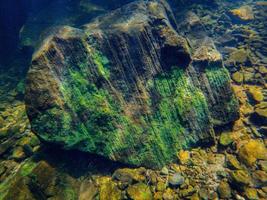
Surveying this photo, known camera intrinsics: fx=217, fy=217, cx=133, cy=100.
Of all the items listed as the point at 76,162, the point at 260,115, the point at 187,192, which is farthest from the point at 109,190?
the point at 260,115

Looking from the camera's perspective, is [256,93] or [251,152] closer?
[251,152]

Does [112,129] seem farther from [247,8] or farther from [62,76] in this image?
[247,8]

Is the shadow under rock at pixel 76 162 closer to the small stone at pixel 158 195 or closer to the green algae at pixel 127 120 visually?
the green algae at pixel 127 120

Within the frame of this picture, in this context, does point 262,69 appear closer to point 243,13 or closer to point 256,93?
point 256,93

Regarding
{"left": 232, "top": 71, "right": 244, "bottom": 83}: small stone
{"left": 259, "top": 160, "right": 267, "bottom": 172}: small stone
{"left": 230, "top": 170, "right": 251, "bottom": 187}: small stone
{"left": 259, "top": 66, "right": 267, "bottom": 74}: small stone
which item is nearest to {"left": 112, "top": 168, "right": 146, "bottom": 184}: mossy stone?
{"left": 230, "top": 170, "right": 251, "bottom": 187}: small stone

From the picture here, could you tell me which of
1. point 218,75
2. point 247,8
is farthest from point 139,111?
point 247,8

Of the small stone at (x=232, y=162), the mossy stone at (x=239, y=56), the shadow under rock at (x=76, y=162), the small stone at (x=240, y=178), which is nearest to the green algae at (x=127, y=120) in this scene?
the shadow under rock at (x=76, y=162)

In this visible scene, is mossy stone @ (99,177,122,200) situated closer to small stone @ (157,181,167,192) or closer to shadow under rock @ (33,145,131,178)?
shadow under rock @ (33,145,131,178)
